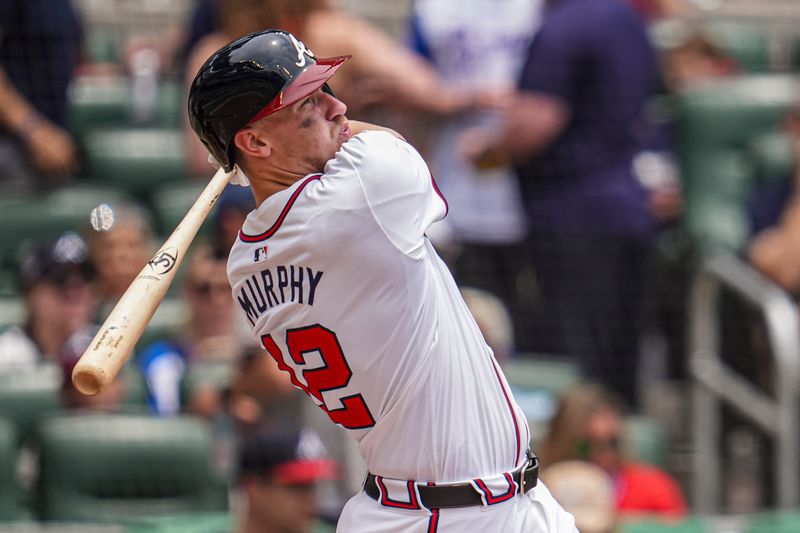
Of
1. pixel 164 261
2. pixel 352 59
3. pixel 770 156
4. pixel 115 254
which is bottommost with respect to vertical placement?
pixel 770 156

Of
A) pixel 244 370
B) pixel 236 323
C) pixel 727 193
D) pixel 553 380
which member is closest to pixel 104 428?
pixel 244 370

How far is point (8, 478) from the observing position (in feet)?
14.5

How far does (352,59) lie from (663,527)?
6.28 feet

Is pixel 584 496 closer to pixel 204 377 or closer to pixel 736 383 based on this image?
pixel 204 377

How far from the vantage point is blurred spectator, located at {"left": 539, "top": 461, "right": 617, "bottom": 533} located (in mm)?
4207

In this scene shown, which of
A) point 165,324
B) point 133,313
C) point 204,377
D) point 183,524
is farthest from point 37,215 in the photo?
point 133,313

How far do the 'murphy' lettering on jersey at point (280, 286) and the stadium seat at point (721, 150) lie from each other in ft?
12.0

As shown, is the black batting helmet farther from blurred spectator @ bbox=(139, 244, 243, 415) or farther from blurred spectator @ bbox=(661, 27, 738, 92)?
blurred spectator @ bbox=(661, 27, 738, 92)

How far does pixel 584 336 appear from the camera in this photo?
5.55 m

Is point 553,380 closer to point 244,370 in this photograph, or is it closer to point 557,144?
point 557,144

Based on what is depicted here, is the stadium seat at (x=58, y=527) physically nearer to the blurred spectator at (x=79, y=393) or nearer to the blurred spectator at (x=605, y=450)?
the blurred spectator at (x=79, y=393)

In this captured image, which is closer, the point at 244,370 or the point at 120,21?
the point at 244,370

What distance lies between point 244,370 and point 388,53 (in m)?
1.44

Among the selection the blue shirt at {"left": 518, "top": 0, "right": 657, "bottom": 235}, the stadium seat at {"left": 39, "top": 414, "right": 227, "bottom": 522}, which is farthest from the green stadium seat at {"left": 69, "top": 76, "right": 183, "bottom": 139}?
the stadium seat at {"left": 39, "top": 414, "right": 227, "bottom": 522}
